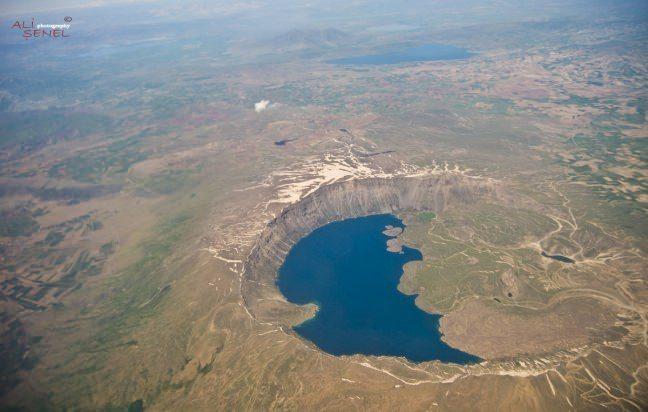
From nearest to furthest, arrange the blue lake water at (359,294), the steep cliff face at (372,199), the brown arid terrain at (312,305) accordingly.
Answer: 1. the brown arid terrain at (312,305)
2. the blue lake water at (359,294)
3. the steep cliff face at (372,199)

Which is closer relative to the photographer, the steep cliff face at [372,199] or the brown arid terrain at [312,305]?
the brown arid terrain at [312,305]

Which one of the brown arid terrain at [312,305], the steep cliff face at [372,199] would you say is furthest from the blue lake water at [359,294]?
the steep cliff face at [372,199]

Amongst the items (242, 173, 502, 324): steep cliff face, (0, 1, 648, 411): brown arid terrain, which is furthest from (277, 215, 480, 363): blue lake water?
(242, 173, 502, 324): steep cliff face

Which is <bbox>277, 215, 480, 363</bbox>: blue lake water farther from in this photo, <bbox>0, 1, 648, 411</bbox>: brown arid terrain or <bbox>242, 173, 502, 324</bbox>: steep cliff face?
<bbox>242, 173, 502, 324</bbox>: steep cliff face

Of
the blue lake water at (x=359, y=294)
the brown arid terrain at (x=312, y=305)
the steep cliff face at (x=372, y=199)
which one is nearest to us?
the brown arid terrain at (x=312, y=305)

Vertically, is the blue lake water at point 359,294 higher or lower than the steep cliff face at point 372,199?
lower

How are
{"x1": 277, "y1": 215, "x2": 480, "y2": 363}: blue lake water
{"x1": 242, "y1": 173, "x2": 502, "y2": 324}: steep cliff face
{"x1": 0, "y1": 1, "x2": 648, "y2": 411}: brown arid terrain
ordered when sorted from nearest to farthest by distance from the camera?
{"x1": 0, "y1": 1, "x2": 648, "y2": 411}: brown arid terrain, {"x1": 277, "y1": 215, "x2": 480, "y2": 363}: blue lake water, {"x1": 242, "y1": 173, "x2": 502, "y2": 324}: steep cliff face

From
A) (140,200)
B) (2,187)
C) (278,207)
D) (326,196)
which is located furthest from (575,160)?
(2,187)

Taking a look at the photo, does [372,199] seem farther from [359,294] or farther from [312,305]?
[312,305]

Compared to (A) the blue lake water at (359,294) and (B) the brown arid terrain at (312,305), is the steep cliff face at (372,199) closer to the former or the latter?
(B) the brown arid terrain at (312,305)
